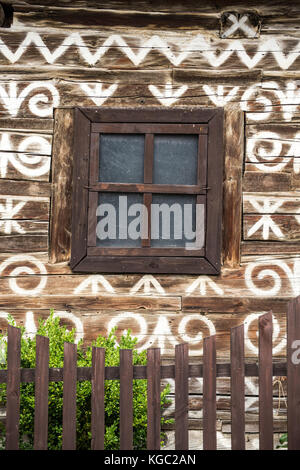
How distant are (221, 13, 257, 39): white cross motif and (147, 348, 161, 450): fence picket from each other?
2941mm

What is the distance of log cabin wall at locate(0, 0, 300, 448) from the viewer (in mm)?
4543

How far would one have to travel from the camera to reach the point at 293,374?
3.21 meters

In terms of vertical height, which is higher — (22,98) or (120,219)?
(22,98)

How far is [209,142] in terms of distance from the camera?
180 inches

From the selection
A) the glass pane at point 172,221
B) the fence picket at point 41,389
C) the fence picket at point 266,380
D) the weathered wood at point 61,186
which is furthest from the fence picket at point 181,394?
the weathered wood at point 61,186

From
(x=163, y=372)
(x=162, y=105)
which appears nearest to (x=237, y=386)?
(x=163, y=372)

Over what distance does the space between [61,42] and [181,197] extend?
1.74 metres

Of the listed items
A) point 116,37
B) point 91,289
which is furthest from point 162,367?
point 116,37

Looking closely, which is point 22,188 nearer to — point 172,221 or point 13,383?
point 172,221

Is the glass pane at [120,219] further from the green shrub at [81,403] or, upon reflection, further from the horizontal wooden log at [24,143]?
the green shrub at [81,403]

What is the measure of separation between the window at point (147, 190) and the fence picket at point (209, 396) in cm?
137

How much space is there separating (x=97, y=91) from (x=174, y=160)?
3.00 ft

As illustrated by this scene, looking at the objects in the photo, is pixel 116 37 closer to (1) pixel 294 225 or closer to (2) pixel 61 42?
(2) pixel 61 42
